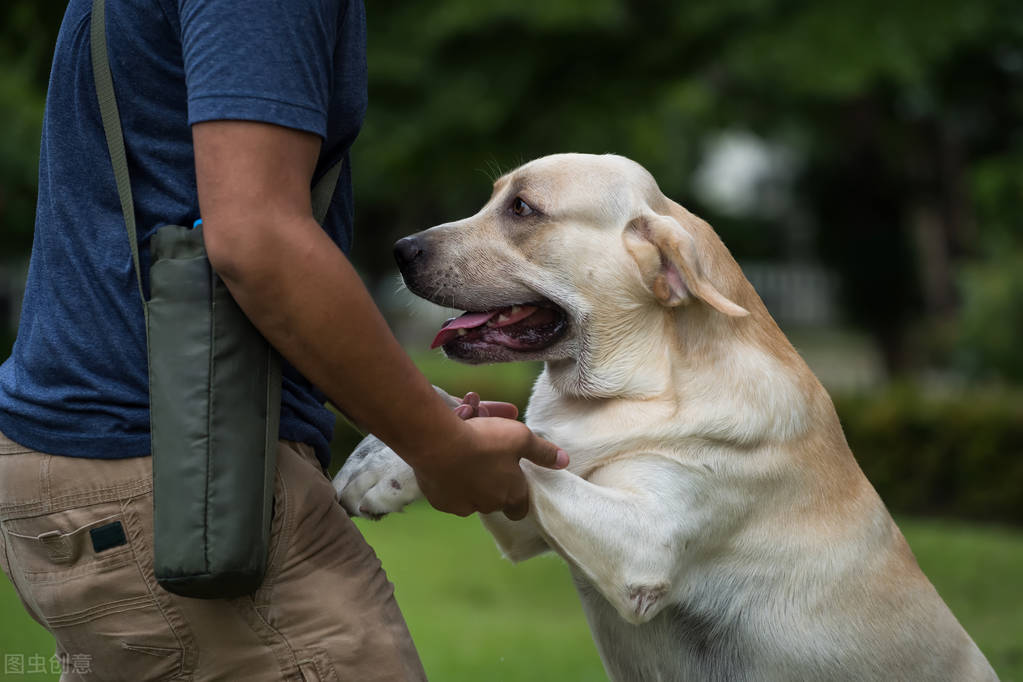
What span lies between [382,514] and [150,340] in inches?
33.1

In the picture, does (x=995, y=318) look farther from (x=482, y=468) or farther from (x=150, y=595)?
(x=150, y=595)

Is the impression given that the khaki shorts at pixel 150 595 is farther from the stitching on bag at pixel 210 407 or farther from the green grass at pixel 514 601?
the green grass at pixel 514 601

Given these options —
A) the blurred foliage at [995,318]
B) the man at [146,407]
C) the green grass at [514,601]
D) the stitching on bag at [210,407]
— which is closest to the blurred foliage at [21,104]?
the green grass at [514,601]

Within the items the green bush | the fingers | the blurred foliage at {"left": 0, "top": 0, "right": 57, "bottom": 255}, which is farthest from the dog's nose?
the green bush

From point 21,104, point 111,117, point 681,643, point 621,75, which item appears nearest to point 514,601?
point 621,75

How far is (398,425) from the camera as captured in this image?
6.97 ft

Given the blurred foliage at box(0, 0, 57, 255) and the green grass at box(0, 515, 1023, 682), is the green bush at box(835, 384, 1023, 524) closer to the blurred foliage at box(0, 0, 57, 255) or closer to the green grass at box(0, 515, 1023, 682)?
the green grass at box(0, 515, 1023, 682)

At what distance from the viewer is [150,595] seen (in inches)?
88.8

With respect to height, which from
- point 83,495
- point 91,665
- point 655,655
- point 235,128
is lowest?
point 655,655

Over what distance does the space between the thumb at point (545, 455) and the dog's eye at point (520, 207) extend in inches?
31.9

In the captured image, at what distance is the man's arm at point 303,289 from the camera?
1.96 meters

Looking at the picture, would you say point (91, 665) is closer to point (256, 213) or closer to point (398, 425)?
point (398, 425)

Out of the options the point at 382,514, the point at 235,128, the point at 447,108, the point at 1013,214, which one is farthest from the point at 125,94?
the point at 1013,214

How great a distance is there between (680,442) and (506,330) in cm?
→ 58
